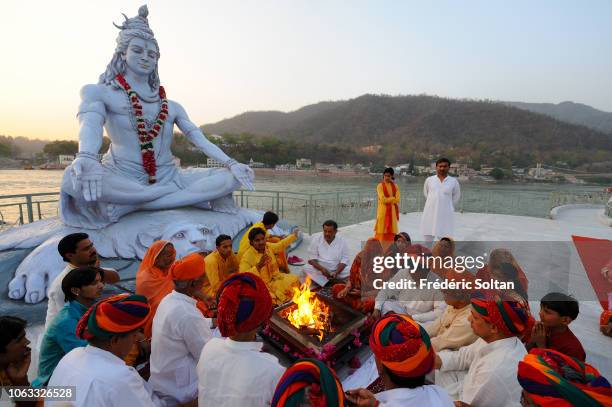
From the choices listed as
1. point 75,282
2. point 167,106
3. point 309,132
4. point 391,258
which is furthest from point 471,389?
point 309,132

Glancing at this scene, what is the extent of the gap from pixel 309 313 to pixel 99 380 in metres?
2.00

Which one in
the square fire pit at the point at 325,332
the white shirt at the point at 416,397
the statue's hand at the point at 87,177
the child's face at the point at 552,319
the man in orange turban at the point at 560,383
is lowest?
the square fire pit at the point at 325,332

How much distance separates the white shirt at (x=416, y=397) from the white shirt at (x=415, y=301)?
2003mm

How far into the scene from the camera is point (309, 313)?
10.2 feet

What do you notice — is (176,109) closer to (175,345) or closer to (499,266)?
(175,345)

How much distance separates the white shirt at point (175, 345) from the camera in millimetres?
2133

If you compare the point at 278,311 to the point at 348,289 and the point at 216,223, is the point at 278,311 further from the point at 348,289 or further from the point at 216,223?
the point at 216,223

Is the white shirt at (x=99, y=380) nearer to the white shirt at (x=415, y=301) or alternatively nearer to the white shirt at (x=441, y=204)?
the white shirt at (x=415, y=301)

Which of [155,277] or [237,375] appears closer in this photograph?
[237,375]

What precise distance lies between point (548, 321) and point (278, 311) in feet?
7.39

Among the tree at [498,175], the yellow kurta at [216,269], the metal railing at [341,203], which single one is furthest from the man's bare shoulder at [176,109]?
the tree at [498,175]

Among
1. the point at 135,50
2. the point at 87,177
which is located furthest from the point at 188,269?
the point at 135,50

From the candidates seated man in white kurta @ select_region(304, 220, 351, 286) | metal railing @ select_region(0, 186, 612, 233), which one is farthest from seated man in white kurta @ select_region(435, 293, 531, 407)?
metal railing @ select_region(0, 186, 612, 233)

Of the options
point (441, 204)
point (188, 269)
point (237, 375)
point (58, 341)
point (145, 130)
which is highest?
point (145, 130)
